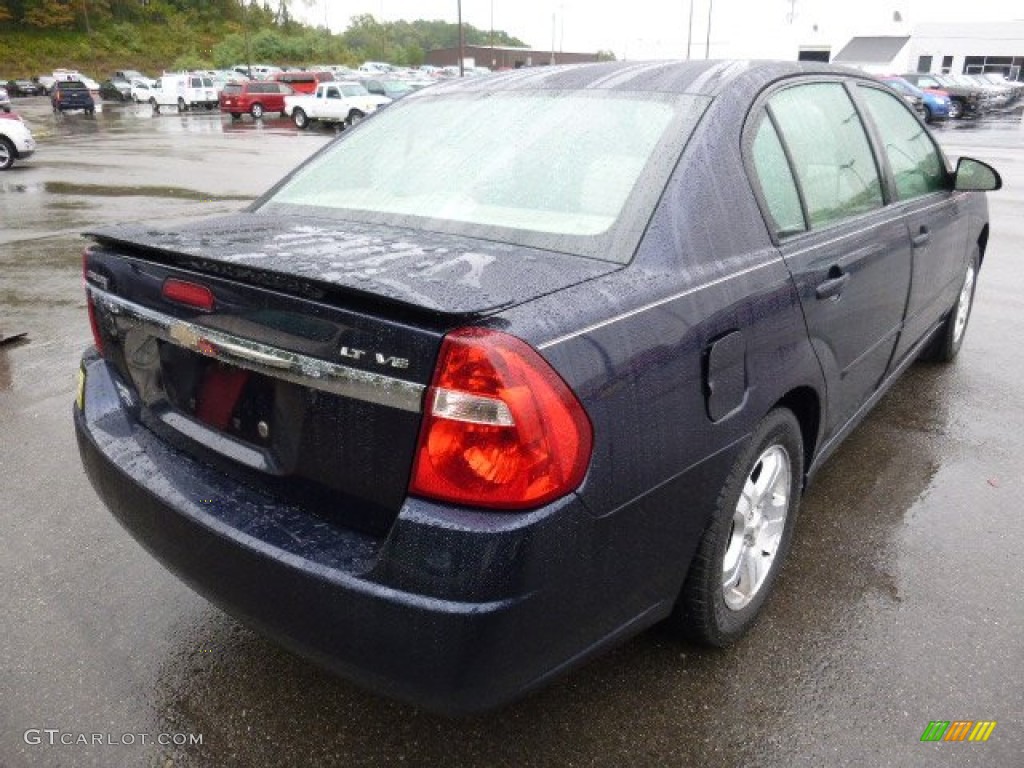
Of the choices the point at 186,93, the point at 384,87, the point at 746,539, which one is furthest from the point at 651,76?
the point at 186,93

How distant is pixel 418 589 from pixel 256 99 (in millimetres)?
40296

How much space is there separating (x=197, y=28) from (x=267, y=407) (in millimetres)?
106209

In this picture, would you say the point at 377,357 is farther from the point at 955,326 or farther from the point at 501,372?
the point at 955,326

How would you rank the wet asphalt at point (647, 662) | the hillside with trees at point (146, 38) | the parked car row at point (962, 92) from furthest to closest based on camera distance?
the hillside with trees at point (146, 38) < the parked car row at point (962, 92) < the wet asphalt at point (647, 662)

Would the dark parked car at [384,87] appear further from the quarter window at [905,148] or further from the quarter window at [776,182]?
the quarter window at [776,182]

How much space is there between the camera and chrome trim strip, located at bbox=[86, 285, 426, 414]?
5.42 feet

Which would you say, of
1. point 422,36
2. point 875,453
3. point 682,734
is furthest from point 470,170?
point 422,36

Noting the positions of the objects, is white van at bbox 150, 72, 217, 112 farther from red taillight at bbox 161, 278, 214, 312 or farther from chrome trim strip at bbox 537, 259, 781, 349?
chrome trim strip at bbox 537, 259, 781, 349

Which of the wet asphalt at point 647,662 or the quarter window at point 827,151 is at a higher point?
the quarter window at point 827,151

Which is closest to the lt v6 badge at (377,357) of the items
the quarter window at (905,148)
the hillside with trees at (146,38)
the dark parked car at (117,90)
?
the quarter window at (905,148)

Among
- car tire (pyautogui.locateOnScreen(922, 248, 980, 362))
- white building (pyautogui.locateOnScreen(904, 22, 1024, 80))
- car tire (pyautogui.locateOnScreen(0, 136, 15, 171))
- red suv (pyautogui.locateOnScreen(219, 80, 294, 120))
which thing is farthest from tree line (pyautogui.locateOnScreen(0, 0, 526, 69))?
car tire (pyautogui.locateOnScreen(922, 248, 980, 362))

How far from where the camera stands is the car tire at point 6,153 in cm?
1581

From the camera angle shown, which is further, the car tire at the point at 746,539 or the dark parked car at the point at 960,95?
the dark parked car at the point at 960,95

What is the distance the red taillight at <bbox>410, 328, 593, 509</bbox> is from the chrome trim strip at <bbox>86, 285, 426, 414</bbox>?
0.07 m
